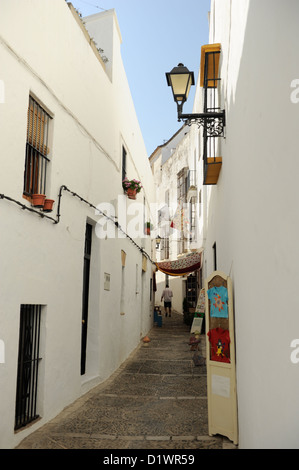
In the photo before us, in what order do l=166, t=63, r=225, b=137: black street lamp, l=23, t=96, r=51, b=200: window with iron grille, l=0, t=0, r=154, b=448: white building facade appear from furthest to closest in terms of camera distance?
l=166, t=63, r=225, b=137: black street lamp, l=23, t=96, r=51, b=200: window with iron grille, l=0, t=0, r=154, b=448: white building facade

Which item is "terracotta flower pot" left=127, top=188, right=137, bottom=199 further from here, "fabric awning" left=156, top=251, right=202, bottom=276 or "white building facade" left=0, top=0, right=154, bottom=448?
"fabric awning" left=156, top=251, right=202, bottom=276

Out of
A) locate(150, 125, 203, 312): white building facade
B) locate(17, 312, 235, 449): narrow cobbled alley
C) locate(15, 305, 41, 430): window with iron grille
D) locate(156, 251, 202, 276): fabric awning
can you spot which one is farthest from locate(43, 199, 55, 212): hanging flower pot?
locate(150, 125, 203, 312): white building facade

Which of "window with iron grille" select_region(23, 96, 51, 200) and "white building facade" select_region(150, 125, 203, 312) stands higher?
"white building facade" select_region(150, 125, 203, 312)

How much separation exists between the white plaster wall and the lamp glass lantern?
3.53ft

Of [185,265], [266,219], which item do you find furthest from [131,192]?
[266,219]

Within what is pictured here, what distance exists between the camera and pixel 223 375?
167 inches

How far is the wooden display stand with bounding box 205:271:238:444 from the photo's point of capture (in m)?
4.08

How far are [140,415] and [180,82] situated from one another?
4.05 meters

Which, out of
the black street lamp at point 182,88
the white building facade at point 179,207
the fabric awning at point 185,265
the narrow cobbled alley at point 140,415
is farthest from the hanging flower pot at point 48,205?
the white building facade at point 179,207

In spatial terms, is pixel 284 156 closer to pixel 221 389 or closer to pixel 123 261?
pixel 221 389

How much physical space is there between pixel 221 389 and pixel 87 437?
1.46m

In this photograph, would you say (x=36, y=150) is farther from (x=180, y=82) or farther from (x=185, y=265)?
(x=185, y=265)
